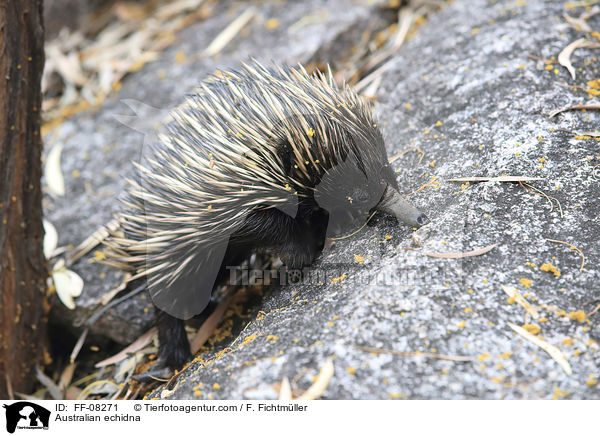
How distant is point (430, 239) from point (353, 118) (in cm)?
62

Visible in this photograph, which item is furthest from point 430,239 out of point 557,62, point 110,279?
point 110,279

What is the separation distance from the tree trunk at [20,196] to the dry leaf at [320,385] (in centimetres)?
188

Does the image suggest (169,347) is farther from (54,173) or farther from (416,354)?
(54,173)

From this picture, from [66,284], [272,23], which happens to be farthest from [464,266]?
[272,23]

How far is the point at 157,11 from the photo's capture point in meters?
5.45

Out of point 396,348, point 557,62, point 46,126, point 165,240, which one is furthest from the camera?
point 46,126

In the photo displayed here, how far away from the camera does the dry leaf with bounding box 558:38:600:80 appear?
3.13 meters

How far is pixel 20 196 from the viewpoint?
2928 millimetres

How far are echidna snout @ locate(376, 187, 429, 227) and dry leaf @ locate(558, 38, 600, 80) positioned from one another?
1369 mm

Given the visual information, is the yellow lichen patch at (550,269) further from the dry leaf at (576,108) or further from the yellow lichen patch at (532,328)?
the dry leaf at (576,108)

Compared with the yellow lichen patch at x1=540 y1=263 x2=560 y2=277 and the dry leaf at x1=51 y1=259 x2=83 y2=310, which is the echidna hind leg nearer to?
the dry leaf at x1=51 y1=259 x2=83 y2=310

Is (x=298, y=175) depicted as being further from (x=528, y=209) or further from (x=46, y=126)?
(x=46, y=126)
